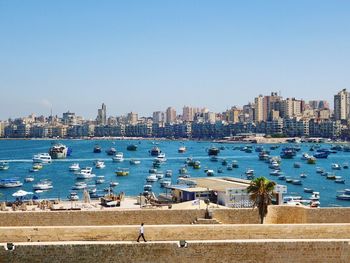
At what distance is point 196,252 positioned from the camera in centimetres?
1495

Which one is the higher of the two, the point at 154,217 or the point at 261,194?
the point at 261,194

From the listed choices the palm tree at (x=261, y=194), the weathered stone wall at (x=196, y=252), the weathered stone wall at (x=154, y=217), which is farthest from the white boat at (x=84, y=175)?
the weathered stone wall at (x=196, y=252)

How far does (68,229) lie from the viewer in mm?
15461

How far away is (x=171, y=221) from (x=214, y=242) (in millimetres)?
4357

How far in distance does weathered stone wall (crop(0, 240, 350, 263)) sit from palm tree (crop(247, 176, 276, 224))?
464 centimetres

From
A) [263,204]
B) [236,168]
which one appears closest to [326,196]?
[236,168]

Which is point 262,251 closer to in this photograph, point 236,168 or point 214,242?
point 214,242

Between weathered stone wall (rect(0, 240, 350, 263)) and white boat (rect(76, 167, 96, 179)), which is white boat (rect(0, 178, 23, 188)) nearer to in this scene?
white boat (rect(76, 167, 96, 179))

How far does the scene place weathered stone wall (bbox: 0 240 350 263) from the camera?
1472 centimetres

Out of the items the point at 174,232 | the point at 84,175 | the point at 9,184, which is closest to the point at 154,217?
the point at 174,232

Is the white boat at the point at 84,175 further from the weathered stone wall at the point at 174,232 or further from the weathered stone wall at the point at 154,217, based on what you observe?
the weathered stone wall at the point at 174,232

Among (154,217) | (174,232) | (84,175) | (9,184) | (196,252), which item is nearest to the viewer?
(196,252)

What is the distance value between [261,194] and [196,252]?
567cm

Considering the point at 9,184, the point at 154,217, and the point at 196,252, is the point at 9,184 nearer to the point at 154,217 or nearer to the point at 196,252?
the point at 154,217
